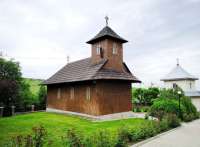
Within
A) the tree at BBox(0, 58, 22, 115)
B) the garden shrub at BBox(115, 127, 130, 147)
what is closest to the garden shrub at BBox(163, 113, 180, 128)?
the garden shrub at BBox(115, 127, 130, 147)

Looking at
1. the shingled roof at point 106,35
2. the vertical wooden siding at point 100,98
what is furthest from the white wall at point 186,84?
the shingled roof at point 106,35

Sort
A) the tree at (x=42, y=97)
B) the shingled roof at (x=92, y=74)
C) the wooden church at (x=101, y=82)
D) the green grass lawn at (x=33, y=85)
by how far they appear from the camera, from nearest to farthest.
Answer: the shingled roof at (x=92, y=74) < the wooden church at (x=101, y=82) < the tree at (x=42, y=97) < the green grass lawn at (x=33, y=85)

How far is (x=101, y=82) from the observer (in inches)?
769

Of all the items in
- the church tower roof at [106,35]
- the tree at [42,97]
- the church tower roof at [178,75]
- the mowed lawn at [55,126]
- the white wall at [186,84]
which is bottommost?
the mowed lawn at [55,126]

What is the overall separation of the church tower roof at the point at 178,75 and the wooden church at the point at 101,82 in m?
18.2

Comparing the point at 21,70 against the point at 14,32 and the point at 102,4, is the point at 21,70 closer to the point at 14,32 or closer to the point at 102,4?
the point at 14,32

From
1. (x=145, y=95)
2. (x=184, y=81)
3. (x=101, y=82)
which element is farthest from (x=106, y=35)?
(x=184, y=81)

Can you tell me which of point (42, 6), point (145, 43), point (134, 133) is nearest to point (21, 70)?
point (145, 43)

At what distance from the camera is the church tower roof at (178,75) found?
3819cm

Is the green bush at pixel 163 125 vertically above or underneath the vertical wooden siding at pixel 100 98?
underneath

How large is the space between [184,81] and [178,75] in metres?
1.73

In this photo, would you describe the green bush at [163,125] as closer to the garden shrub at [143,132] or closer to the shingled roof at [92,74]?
the garden shrub at [143,132]

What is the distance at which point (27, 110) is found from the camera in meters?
30.1

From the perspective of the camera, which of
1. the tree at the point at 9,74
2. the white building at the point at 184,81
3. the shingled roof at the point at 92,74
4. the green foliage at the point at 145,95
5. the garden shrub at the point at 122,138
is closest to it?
the garden shrub at the point at 122,138
